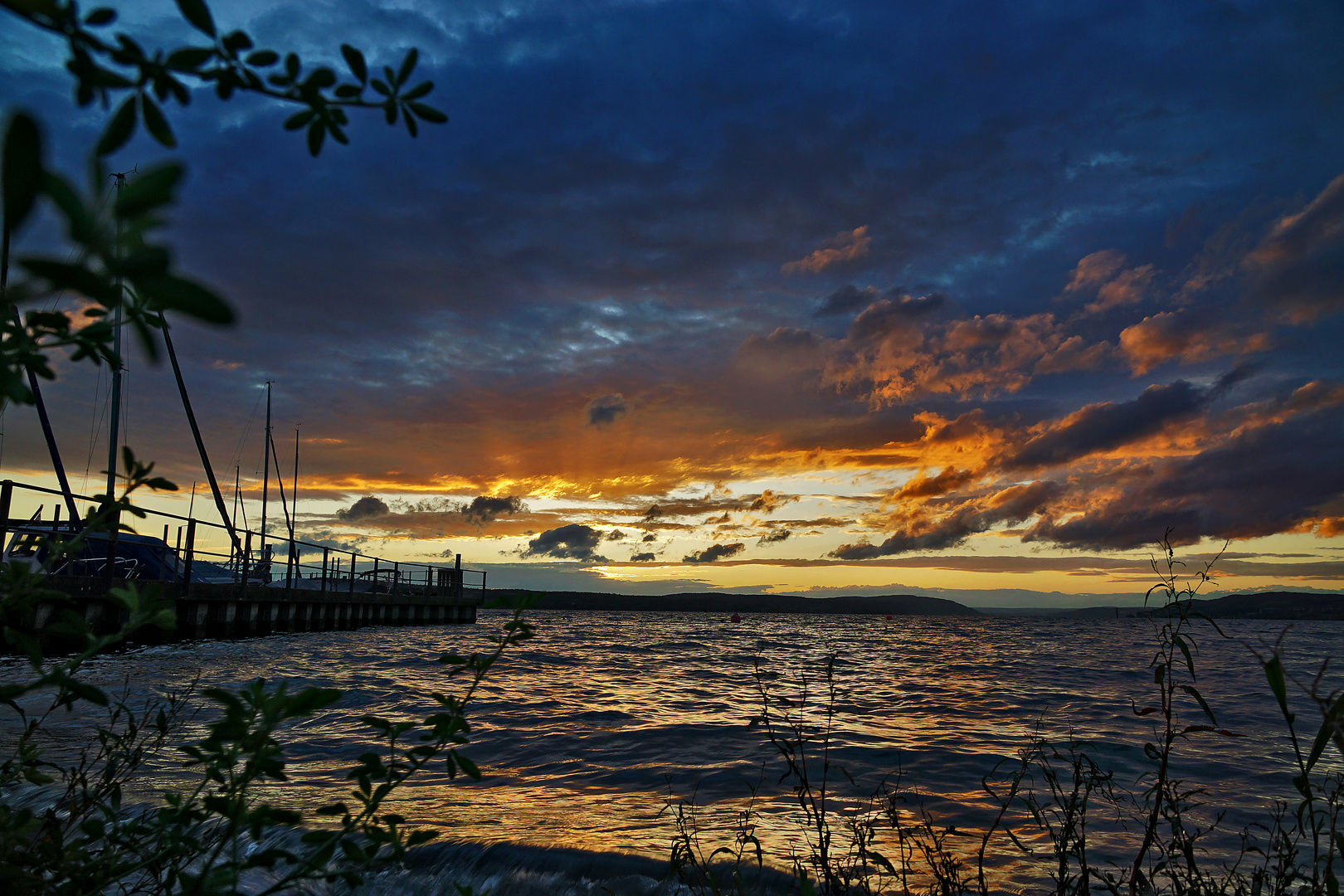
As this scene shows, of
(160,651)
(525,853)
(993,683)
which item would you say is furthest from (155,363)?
(160,651)

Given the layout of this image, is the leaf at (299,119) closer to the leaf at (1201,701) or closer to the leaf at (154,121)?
the leaf at (154,121)

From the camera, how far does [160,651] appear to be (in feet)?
56.5

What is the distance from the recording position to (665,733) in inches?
376

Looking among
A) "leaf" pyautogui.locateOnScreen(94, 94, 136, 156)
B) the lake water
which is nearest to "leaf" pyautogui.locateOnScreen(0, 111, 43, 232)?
"leaf" pyautogui.locateOnScreen(94, 94, 136, 156)

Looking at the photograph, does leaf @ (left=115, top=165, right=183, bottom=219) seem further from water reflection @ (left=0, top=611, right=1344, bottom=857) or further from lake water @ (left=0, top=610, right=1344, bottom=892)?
water reflection @ (left=0, top=611, right=1344, bottom=857)

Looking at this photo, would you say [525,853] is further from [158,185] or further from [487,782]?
[158,185]

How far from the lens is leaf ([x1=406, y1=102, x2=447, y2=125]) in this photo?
1.38 m

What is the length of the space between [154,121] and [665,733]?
9645 millimetres

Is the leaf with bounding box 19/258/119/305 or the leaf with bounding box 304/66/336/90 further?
the leaf with bounding box 304/66/336/90

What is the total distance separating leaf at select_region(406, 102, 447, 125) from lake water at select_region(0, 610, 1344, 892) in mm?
1678

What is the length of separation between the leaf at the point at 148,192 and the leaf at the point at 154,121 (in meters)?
0.32


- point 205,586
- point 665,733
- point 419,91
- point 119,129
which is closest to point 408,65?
point 419,91

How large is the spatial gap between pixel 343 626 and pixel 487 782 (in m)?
29.1

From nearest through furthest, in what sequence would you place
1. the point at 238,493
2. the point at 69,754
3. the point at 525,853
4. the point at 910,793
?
1. the point at 525,853
2. the point at 69,754
3. the point at 910,793
4. the point at 238,493
